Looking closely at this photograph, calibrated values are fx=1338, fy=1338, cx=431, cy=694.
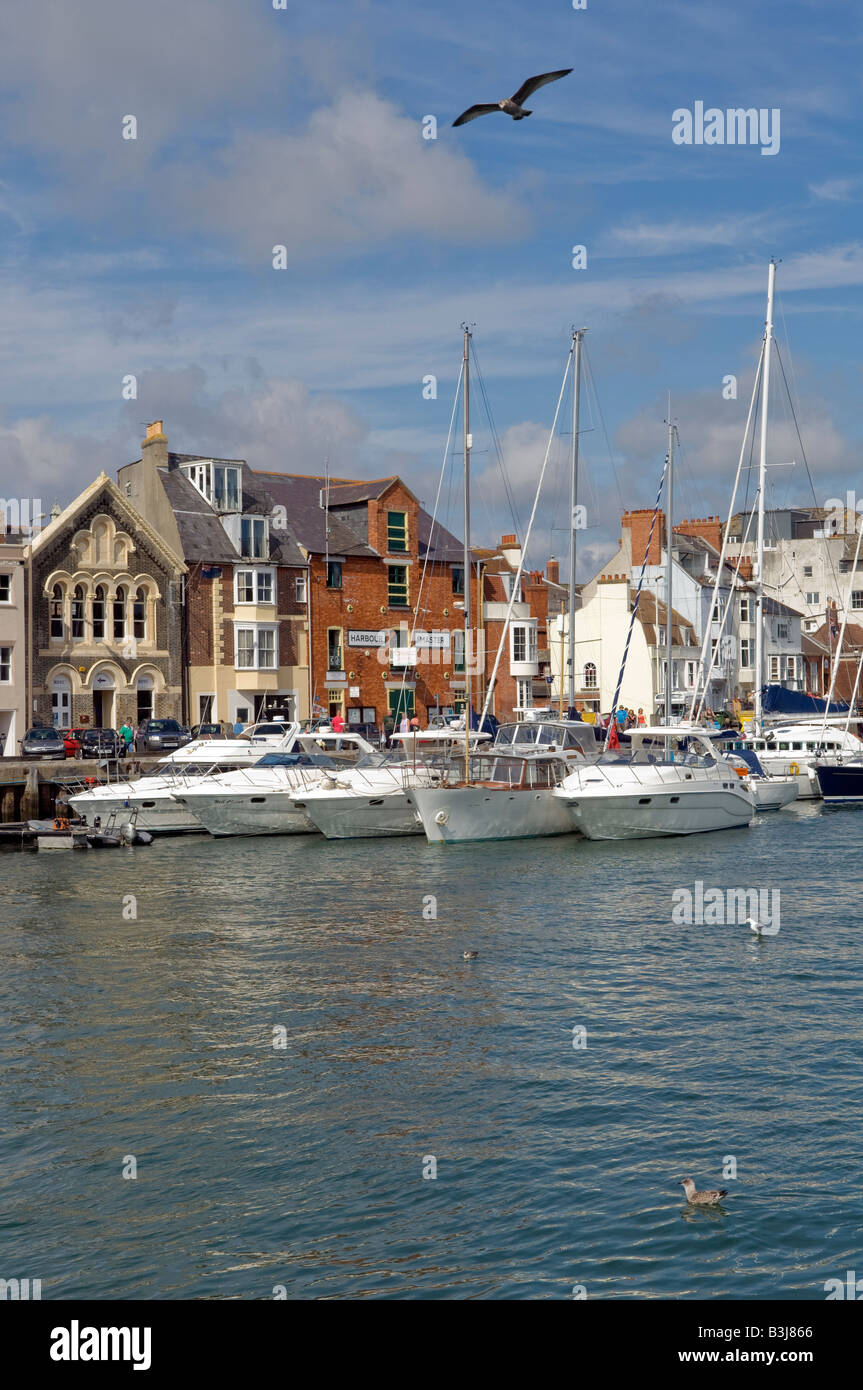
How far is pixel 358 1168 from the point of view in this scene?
14.3 meters

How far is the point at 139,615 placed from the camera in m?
64.9

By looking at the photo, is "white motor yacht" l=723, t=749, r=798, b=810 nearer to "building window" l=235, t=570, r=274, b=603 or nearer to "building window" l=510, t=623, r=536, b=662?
"building window" l=235, t=570, r=274, b=603

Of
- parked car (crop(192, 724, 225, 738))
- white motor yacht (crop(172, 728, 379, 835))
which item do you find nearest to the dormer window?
parked car (crop(192, 724, 225, 738))

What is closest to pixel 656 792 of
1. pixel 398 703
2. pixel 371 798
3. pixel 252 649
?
pixel 371 798

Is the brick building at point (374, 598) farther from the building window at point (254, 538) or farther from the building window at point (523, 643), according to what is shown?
the building window at point (523, 643)

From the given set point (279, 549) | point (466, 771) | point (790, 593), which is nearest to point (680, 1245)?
point (466, 771)

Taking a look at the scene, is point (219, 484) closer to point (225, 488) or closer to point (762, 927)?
point (225, 488)

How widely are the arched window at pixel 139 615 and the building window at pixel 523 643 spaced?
24.0 m

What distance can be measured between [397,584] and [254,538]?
9935 mm

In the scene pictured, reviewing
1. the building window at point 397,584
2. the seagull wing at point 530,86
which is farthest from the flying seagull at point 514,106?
the building window at point 397,584

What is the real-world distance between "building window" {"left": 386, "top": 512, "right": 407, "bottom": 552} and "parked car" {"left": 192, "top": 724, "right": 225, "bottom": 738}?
65.7ft

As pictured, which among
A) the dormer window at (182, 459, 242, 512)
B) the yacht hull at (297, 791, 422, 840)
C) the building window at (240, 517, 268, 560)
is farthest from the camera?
the dormer window at (182, 459, 242, 512)

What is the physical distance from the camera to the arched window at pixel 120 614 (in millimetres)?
63969

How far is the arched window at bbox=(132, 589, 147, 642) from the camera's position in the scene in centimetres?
6462
